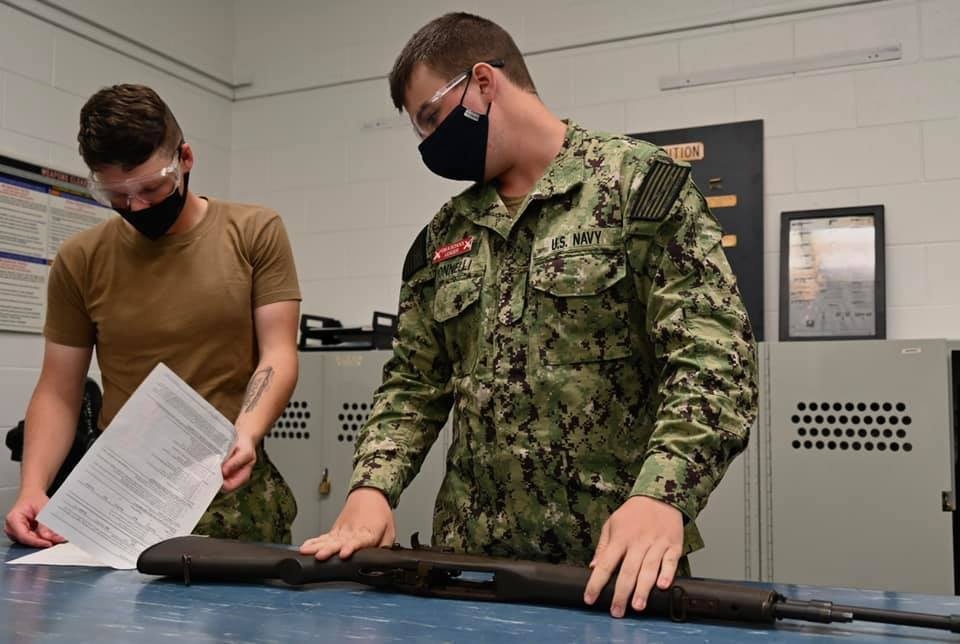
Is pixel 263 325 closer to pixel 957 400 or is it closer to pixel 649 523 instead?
pixel 649 523

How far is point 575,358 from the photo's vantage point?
4.19 feet

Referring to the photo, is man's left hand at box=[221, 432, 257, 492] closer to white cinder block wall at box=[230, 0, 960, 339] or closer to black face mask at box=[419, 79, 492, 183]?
black face mask at box=[419, 79, 492, 183]

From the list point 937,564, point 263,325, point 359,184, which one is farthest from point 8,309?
point 937,564

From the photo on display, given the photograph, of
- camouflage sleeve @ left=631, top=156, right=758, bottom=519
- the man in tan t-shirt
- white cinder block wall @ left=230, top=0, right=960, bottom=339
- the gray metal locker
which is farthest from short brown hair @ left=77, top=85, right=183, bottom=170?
white cinder block wall @ left=230, top=0, right=960, bottom=339

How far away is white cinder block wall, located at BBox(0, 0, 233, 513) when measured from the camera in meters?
2.94

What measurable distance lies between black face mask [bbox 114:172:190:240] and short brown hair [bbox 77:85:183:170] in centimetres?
8

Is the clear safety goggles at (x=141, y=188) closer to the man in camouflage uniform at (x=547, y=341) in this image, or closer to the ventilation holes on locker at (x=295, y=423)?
the man in camouflage uniform at (x=547, y=341)

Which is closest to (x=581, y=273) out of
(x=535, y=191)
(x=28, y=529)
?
(x=535, y=191)

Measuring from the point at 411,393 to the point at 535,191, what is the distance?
0.37m

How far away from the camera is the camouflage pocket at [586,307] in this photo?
1261 millimetres

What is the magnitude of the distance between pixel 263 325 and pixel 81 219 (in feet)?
5.78

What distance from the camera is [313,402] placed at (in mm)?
3014

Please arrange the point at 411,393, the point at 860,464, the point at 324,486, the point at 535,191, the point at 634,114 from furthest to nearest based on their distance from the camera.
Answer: the point at 634,114, the point at 324,486, the point at 860,464, the point at 411,393, the point at 535,191

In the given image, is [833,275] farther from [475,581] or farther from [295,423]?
[475,581]
